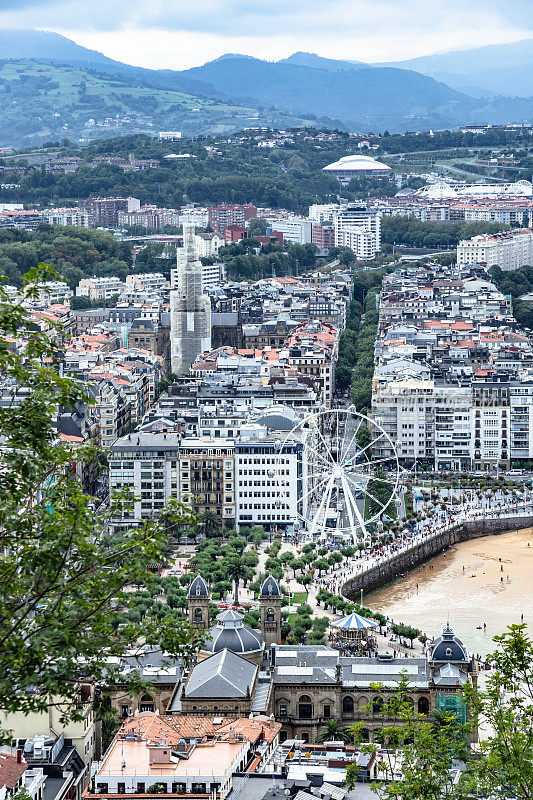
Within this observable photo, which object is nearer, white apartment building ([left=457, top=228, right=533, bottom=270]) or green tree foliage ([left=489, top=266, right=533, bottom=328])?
green tree foliage ([left=489, top=266, right=533, bottom=328])

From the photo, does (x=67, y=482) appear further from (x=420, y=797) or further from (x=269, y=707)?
(x=269, y=707)

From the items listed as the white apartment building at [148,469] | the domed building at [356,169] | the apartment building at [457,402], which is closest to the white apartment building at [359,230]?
the domed building at [356,169]

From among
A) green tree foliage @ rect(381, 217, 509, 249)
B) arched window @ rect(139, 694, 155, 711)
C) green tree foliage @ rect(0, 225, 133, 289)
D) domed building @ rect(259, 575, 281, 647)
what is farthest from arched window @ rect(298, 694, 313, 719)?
green tree foliage @ rect(381, 217, 509, 249)

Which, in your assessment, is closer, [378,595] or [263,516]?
[378,595]

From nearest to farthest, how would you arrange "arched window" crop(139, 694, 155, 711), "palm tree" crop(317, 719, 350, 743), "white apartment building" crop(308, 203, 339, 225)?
1. "palm tree" crop(317, 719, 350, 743)
2. "arched window" crop(139, 694, 155, 711)
3. "white apartment building" crop(308, 203, 339, 225)

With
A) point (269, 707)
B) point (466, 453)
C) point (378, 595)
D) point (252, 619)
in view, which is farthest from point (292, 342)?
point (269, 707)

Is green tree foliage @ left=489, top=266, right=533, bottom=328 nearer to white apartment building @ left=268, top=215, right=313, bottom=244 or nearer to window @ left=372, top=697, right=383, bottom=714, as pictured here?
white apartment building @ left=268, top=215, right=313, bottom=244

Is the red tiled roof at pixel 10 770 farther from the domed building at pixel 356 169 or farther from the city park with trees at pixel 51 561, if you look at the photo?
the domed building at pixel 356 169

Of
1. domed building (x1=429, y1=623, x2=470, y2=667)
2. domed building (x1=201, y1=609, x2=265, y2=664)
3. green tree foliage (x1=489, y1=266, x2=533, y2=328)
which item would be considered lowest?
green tree foliage (x1=489, y1=266, x2=533, y2=328)

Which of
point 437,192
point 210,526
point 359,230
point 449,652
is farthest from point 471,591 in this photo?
point 437,192
